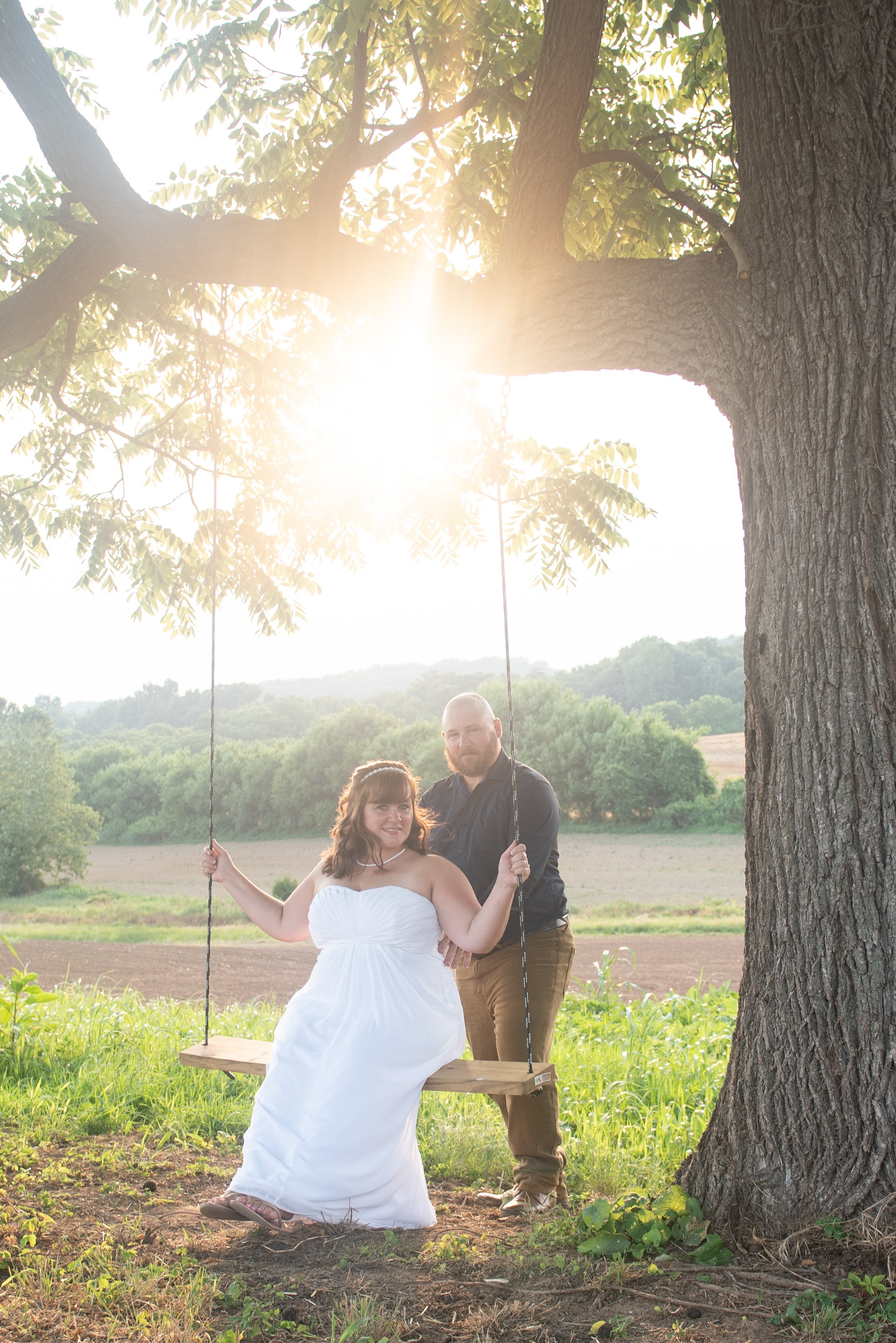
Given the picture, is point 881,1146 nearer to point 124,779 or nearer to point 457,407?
point 457,407

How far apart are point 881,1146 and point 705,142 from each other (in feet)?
18.1

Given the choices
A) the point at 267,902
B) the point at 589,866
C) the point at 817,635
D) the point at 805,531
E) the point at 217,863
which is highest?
the point at 805,531

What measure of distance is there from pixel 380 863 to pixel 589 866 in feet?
123

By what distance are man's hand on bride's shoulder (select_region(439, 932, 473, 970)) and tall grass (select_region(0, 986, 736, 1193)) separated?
25.4 inches

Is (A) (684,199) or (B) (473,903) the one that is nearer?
(B) (473,903)

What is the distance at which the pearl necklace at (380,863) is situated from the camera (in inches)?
160

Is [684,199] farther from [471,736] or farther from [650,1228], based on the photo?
[650,1228]

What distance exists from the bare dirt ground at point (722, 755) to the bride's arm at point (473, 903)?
47.6 meters

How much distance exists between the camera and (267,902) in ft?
14.1

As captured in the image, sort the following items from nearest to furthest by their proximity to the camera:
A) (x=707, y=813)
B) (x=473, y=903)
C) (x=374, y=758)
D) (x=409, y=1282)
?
1. (x=409, y=1282)
2. (x=473, y=903)
3. (x=374, y=758)
4. (x=707, y=813)

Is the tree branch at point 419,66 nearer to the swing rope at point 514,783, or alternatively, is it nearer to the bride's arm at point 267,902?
the swing rope at point 514,783

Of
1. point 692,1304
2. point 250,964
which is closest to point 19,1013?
point 692,1304

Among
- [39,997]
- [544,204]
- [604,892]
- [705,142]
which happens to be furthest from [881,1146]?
[604,892]

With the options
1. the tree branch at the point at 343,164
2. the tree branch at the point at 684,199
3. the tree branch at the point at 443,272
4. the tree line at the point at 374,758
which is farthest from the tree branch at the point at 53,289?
the tree line at the point at 374,758
